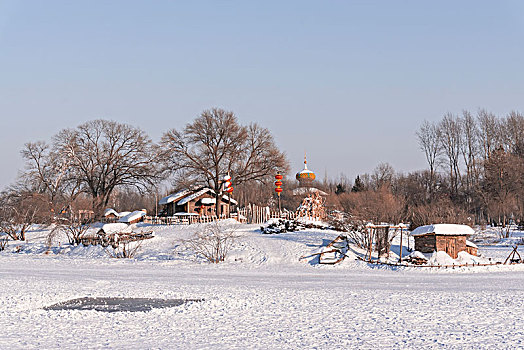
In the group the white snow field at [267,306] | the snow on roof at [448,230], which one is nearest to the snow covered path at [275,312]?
the white snow field at [267,306]

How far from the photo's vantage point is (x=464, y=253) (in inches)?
1085

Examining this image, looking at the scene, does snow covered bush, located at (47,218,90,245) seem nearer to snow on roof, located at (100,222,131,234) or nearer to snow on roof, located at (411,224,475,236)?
snow on roof, located at (100,222,131,234)

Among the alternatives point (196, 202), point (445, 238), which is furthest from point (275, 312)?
point (196, 202)

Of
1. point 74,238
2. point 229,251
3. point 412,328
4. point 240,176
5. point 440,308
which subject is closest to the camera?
point 412,328

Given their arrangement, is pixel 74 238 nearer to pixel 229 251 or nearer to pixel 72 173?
pixel 229 251

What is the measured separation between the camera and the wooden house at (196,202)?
53.4 meters

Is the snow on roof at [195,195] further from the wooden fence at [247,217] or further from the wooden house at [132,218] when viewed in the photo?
the wooden fence at [247,217]

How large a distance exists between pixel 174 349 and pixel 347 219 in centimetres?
2180

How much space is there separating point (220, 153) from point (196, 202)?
6.09m

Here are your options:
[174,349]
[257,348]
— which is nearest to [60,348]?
[174,349]

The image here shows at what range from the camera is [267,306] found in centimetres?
1498

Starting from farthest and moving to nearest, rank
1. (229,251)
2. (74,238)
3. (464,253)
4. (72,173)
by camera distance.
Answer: (72,173) → (74,238) → (229,251) → (464,253)

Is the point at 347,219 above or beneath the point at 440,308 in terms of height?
above

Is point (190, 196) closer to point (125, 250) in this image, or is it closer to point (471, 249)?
point (125, 250)
